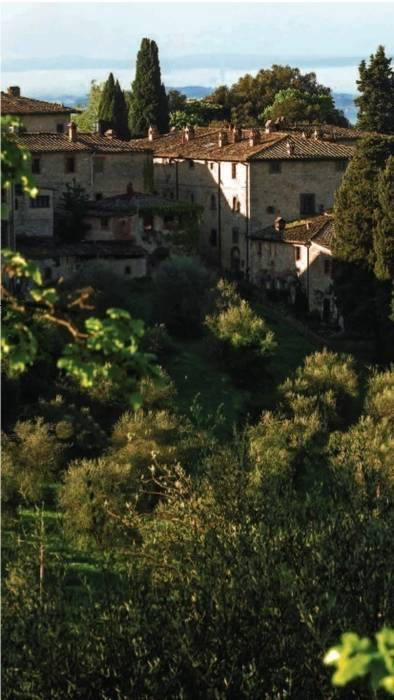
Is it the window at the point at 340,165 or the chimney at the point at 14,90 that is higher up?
the chimney at the point at 14,90

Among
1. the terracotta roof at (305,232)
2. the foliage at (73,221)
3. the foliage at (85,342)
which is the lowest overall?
the terracotta roof at (305,232)

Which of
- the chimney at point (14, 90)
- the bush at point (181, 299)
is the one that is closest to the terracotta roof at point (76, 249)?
the bush at point (181, 299)

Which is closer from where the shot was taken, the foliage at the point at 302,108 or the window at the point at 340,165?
the window at the point at 340,165

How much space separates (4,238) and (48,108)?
16.2 m

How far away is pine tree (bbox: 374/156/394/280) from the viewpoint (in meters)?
49.1

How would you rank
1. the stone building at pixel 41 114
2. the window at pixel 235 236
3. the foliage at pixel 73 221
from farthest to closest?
the stone building at pixel 41 114 → the window at pixel 235 236 → the foliage at pixel 73 221

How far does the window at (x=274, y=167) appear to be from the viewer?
61.5 meters

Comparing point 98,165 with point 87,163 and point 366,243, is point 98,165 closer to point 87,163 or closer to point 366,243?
point 87,163

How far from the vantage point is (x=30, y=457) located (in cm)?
3669

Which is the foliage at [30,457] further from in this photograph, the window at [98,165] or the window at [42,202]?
the window at [98,165]

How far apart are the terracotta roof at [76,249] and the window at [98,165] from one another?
5378 millimetres

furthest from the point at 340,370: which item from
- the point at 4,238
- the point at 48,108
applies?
the point at 48,108

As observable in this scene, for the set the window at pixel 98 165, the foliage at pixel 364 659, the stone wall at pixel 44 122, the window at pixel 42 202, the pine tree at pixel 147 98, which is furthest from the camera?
the pine tree at pixel 147 98

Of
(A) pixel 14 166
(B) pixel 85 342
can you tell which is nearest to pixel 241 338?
(A) pixel 14 166
